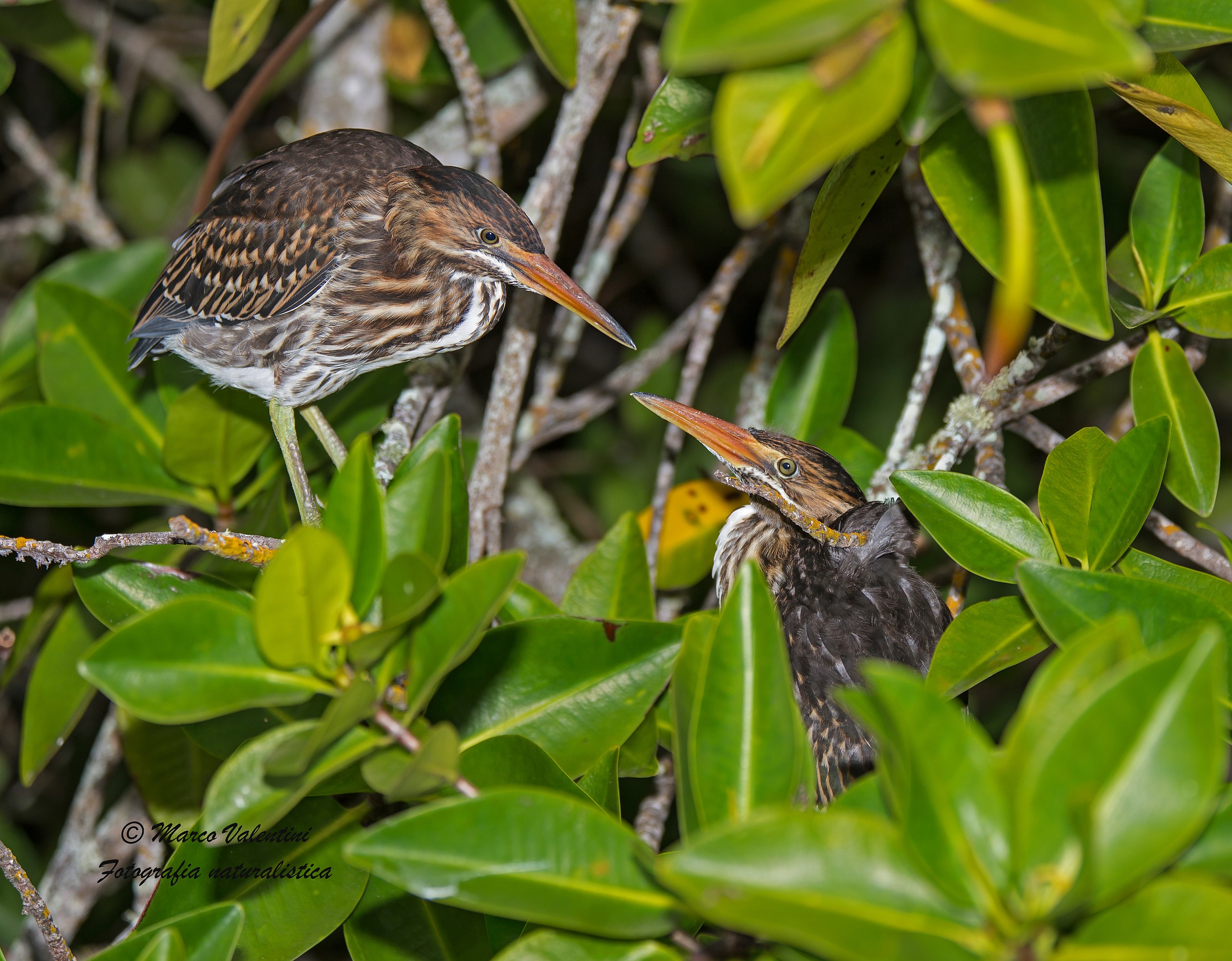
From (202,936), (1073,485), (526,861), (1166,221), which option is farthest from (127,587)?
(1166,221)

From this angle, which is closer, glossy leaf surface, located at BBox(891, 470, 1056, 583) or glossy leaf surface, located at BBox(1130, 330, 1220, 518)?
glossy leaf surface, located at BBox(891, 470, 1056, 583)

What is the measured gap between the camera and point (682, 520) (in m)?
2.76

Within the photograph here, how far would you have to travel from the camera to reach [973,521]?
5.80 feet

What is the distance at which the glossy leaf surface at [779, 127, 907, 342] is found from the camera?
1781mm

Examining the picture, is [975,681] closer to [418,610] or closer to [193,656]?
[418,610]

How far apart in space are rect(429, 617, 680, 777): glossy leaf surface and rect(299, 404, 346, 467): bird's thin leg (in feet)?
4.13

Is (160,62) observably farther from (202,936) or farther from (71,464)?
(202,936)

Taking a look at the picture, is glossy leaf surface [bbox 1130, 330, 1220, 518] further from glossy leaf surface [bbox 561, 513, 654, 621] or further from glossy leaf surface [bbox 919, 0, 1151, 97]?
Result: glossy leaf surface [bbox 919, 0, 1151, 97]

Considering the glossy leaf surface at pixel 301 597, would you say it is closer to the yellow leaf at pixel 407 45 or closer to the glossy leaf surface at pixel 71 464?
the glossy leaf surface at pixel 71 464

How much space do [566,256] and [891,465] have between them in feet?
7.72

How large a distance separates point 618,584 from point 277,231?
1402 mm

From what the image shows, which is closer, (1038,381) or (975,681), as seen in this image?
(975,681)

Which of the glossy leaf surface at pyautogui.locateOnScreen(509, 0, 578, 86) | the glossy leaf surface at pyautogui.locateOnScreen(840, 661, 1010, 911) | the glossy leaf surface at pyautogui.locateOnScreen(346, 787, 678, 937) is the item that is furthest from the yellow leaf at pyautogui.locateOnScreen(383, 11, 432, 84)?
the glossy leaf surface at pyautogui.locateOnScreen(840, 661, 1010, 911)

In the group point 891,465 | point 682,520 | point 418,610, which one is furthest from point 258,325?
point 418,610
